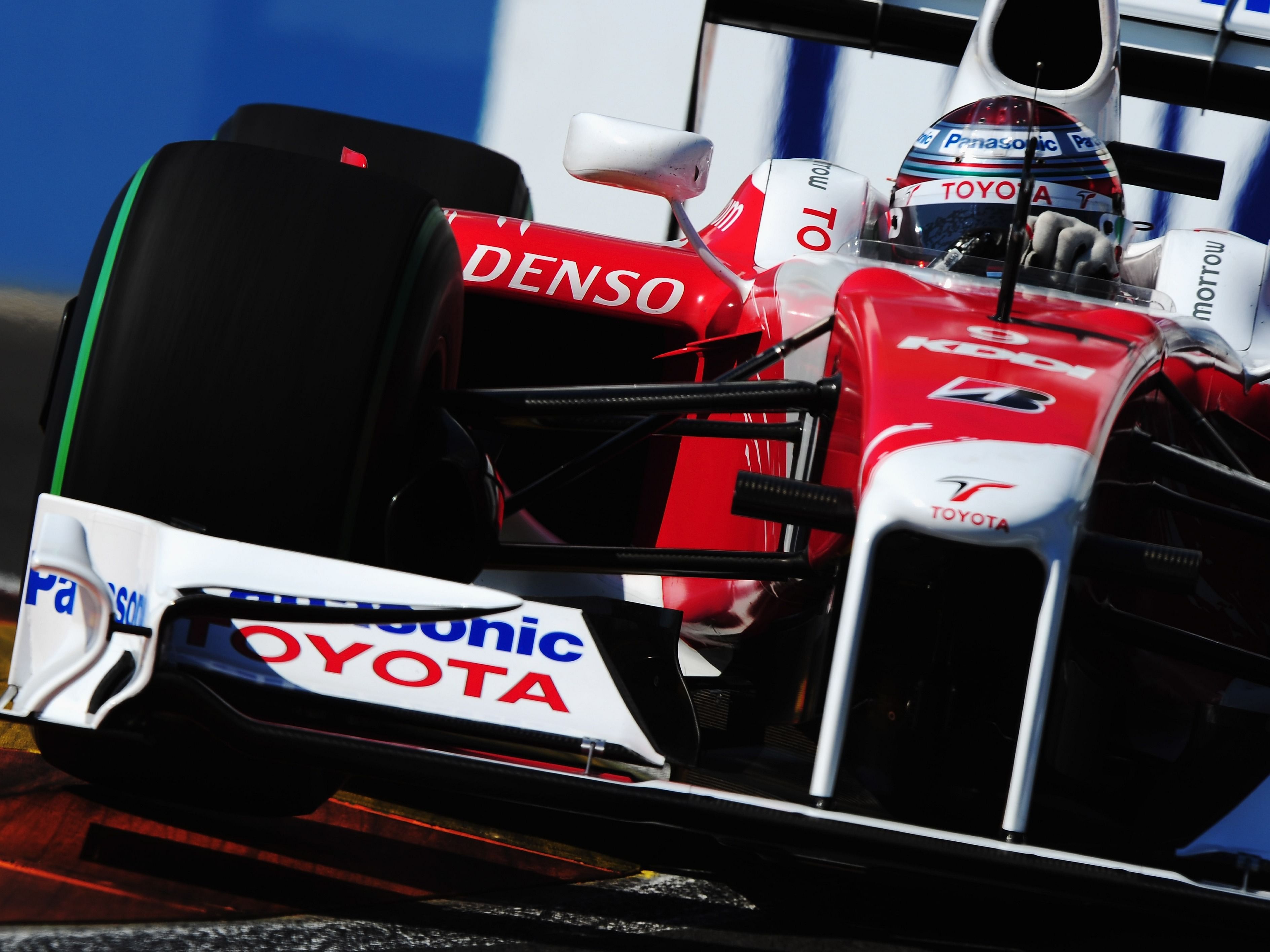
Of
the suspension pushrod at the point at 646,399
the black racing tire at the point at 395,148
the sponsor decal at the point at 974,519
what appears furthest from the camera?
the black racing tire at the point at 395,148

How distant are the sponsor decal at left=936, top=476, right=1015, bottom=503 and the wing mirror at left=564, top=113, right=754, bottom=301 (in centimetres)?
104

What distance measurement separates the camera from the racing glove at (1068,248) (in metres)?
2.47

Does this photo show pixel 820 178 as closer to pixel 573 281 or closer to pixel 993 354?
pixel 573 281

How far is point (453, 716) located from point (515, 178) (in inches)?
108

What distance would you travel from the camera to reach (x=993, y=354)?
5.75 ft

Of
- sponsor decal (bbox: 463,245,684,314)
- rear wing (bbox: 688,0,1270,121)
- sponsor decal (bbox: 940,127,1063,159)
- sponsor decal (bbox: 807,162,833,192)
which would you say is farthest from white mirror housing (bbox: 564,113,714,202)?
rear wing (bbox: 688,0,1270,121)

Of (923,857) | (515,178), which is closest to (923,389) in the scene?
(923,857)

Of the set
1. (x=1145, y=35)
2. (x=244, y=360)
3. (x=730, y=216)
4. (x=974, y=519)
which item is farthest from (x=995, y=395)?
(x=1145, y=35)

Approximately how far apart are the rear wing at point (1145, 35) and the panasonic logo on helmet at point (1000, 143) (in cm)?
308

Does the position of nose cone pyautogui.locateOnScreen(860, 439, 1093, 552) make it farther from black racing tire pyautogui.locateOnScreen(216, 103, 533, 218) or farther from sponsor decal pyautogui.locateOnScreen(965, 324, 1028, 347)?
black racing tire pyautogui.locateOnScreen(216, 103, 533, 218)

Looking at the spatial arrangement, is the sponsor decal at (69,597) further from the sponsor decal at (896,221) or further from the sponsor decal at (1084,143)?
the sponsor decal at (1084,143)

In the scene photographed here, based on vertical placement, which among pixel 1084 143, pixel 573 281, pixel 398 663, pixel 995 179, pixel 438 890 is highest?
pixel 1084 143

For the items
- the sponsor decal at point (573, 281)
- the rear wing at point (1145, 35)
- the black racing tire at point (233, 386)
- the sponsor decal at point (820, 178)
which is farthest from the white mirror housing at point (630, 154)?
the rear wing at point (1145, 35)

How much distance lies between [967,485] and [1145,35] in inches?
189
